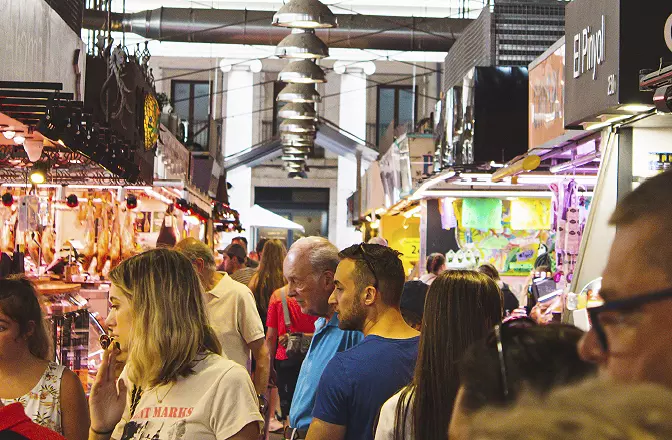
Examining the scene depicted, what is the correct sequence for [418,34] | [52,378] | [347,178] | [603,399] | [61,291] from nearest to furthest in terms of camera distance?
1. [603,399]
2. [52,378]
3. [61,291]
4. [418,34]
5. [347,178]

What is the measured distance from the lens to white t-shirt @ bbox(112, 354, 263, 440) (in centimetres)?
319

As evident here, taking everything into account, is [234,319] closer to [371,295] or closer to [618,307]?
[371,295]

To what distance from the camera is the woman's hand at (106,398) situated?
3.17 m

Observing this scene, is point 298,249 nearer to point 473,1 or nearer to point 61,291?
point 61,291

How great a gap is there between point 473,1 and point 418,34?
234 inches

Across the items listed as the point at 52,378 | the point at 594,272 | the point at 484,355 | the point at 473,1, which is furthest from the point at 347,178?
the point at 484,355

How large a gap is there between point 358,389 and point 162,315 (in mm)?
678

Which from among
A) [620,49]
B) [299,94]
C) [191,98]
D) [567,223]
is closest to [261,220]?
[191,98]

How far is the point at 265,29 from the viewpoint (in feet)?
59.4

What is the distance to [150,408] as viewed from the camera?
10.6 feet

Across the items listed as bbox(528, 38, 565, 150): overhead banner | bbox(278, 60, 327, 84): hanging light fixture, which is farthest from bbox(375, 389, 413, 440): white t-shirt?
bbox(278, 60, 327, 84): hanging light fixture

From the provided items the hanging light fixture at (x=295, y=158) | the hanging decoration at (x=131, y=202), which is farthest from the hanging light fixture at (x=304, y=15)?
the hanging light fixture at (x=295, y=158)

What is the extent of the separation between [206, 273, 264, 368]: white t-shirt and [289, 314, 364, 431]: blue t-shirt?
1.83 m

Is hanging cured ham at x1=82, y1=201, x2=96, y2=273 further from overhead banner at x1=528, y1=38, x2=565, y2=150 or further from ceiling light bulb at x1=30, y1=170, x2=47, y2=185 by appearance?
overhead banner at x1=528, y1=38, x2=565, y2=150
